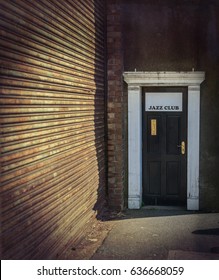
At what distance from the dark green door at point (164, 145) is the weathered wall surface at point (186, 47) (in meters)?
0.40

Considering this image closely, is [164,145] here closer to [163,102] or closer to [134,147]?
[134,147]

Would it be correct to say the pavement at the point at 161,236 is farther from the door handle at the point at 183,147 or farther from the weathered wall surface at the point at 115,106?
the door handle at the point at 183,147

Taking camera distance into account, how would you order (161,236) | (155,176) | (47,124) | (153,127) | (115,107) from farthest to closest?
1. (155,176)
2. (153,127)
3. (115,107)
4. (161,236)
5. (47,124)

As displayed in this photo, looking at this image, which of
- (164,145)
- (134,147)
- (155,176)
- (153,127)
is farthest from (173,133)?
(155,176)

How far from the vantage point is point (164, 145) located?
8562 millimetres

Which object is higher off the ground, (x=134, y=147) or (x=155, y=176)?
(x=134, y=147)

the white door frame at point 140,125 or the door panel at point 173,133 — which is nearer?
the white door frame at point 140,125

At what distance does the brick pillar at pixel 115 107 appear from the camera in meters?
8.13

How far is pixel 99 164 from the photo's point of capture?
304 inches

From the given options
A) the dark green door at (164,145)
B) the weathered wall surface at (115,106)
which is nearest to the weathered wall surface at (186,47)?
the weathered wall surface at (115,106)

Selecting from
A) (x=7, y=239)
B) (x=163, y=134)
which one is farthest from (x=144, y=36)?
(x=7, y=239)

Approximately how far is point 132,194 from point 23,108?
4.67 metres

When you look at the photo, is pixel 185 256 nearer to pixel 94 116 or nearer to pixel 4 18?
pixel 94 116

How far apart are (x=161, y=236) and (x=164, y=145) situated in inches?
91.3
